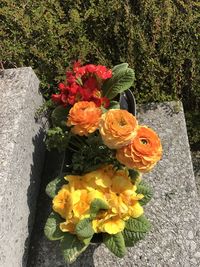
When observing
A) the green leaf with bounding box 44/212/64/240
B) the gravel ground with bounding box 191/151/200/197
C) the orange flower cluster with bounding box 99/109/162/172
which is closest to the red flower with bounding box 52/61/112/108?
the orange flower cluster with bounding box 99/109/162/172

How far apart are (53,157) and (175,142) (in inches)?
23.0

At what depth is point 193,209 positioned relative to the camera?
76.1 inches

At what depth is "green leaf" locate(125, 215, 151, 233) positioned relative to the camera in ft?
5.33

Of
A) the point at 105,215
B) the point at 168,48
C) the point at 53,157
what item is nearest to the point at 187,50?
the point at 168,48

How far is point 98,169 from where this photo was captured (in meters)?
1.70

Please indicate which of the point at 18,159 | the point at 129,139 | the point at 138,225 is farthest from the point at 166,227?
the point at 18,159

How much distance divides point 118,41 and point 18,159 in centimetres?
82

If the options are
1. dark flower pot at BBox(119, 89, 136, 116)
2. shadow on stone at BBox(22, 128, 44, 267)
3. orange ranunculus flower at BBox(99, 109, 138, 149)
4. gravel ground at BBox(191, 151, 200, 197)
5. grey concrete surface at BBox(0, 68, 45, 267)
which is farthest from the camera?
gravel ground at BBox(191, 151, 200, 197)

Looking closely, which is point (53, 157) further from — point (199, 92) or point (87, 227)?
point (199, 92)

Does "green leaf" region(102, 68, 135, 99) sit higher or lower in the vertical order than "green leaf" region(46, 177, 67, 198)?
higher

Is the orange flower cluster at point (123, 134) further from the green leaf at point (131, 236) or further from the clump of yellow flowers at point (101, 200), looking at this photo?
the green leaf at point (131, 236)

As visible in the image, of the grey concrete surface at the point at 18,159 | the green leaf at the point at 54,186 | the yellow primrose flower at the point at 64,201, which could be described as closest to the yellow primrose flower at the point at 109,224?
the yellow primrose flower at the point at 64,201

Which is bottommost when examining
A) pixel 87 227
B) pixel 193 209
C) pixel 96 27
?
pixel 193 209

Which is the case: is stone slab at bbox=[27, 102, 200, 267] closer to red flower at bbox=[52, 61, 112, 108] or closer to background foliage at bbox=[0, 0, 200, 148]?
background foliage at bbox=[0, 0, 200, 148]
